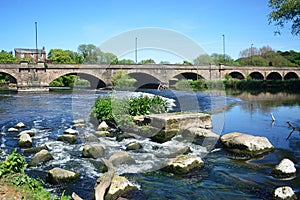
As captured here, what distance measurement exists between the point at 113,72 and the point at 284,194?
49.6m

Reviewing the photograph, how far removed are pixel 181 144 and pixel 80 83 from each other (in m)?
67.2

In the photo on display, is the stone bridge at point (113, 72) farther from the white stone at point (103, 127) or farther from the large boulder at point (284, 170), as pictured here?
the large boulder at point (284, 170)

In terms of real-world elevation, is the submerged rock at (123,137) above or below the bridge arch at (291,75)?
below

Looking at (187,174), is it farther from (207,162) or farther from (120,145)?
(120,145)

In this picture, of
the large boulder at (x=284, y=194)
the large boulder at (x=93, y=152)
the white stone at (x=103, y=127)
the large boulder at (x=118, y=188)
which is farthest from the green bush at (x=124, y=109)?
the large boulder at (x=284, y=194)

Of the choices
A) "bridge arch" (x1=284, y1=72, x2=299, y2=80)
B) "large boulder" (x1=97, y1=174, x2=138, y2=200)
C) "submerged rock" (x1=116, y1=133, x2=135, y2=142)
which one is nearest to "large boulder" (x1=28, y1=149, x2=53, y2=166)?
"submerged rock" (x1=116, y1=133, x2=135, y2=142)

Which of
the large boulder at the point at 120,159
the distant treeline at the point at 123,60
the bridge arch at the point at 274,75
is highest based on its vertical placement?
the distant treeline at the point at 123,60

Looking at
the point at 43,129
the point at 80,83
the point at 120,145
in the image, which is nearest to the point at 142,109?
the point at 120,145

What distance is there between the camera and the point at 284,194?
6352mm

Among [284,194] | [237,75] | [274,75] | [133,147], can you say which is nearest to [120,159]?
[133,147]

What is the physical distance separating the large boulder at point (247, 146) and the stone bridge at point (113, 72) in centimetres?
4329

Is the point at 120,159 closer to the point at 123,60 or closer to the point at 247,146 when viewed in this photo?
the point at 247,146

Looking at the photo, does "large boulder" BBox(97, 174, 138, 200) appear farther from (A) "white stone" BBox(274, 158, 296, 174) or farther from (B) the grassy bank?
(B) the grassy bank

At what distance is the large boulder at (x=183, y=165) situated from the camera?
27.0 feet
